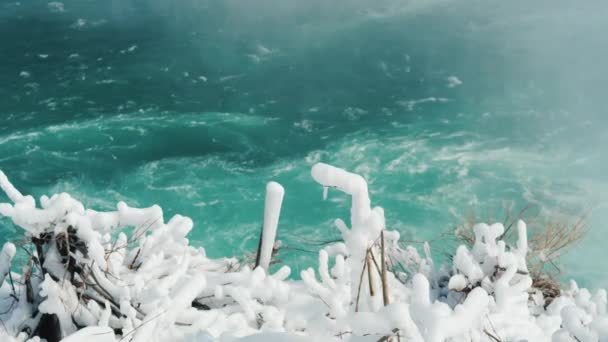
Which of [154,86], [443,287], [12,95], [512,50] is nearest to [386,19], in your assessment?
[512,50]

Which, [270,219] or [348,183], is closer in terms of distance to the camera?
[348,183]

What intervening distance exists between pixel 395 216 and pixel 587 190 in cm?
535

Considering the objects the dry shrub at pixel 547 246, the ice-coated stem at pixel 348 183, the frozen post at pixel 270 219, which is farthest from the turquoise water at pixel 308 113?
the ice-coated stem at pixel 348 183

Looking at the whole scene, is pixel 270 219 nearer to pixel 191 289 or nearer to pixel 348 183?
pixel 191 289

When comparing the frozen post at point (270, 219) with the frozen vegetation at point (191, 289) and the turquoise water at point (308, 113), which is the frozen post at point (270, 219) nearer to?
the frozen vegetation at point (191, 289)

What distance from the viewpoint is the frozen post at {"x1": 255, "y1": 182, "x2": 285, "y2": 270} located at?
3953mm

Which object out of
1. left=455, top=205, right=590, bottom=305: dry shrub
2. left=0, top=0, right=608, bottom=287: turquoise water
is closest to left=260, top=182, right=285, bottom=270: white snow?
left=455, top=205, right=590, bottom=305: dry shrub

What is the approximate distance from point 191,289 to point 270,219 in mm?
877

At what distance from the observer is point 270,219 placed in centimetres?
427

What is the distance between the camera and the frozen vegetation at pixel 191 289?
9.14ft

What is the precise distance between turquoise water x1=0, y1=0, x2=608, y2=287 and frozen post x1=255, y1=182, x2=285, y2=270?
19.3 ft

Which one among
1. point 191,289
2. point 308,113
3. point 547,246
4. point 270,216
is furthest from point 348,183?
point 308,113

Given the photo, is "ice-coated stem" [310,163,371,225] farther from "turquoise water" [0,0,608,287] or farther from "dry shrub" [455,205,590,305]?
"turquoise water" [0,0,608,287]

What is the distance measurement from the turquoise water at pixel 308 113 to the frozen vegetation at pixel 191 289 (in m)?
6.03
